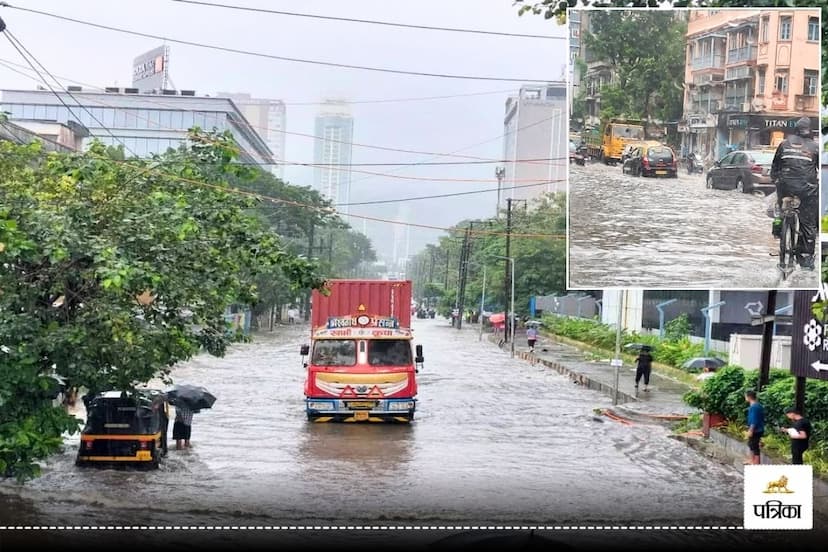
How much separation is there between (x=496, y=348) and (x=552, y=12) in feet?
162

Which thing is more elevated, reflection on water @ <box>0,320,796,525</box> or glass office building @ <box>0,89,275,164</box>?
glass office building @ <box>0,89,275,164</box>

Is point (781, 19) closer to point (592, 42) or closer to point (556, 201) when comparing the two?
point (592, 42)

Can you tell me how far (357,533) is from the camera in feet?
47.2

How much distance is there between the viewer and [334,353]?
25.2 metres

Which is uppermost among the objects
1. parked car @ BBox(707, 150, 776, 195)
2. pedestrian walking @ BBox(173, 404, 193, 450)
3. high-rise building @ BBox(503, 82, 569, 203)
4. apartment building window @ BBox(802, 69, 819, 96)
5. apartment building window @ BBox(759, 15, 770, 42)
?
high-rise building @ BBox(503, 82, 569, 203)

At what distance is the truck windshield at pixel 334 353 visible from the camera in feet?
82.4

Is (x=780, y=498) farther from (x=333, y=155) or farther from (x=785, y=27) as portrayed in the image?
(x=333, y=155)

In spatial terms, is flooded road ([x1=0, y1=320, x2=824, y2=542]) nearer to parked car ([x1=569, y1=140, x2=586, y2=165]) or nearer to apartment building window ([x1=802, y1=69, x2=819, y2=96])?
parked car ([x1=569, y1=140, x2=586, y2=165])

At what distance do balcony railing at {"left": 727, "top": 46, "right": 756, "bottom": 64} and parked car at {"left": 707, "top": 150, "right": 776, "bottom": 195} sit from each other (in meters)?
1.13

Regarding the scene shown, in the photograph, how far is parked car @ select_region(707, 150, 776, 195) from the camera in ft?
45.9

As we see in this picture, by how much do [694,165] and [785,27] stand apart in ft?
6.42

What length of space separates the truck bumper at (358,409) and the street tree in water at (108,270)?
28.0 ft

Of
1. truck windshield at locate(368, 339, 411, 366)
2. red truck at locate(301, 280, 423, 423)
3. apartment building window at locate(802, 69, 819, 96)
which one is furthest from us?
truck windshield at locate(368, 339, 411, 366)

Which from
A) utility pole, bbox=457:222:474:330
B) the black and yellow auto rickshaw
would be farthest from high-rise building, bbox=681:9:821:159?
utility pole, bbox=457:222:474:330
